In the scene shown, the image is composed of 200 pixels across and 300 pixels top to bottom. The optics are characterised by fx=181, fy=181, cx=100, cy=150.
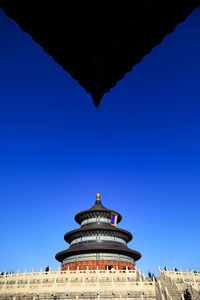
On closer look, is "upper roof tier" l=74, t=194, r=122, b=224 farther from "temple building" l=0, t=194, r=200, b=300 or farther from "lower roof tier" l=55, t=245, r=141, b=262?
"lower roof tier" l=55, t=245, r=141, b=262

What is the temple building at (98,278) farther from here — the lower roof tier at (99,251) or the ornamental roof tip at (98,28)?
the ornamental roof tip at (98,28)

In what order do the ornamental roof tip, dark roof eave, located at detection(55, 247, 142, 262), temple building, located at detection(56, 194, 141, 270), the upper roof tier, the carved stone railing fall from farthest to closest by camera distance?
1. the upper roof tier
2. dark roof eave, located at detection(55, 247, 142, 262)
3. temple building, located at detection(56, 194, 141, 270)
4. the carved stone railing
5. the ornamental roof tip

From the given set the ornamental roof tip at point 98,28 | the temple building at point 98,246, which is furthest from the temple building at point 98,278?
the ornamental roof tip at point 98,28

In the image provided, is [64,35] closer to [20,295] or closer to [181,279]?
[20,295]

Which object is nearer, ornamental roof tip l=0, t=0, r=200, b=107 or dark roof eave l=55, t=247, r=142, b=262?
ornamental roof tip l=0, t=0, r=200, b=107

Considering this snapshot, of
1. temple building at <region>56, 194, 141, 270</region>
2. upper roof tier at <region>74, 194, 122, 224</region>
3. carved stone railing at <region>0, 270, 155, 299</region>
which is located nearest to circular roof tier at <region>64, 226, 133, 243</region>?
temple building at <region>56, 194, 141, 270</region>

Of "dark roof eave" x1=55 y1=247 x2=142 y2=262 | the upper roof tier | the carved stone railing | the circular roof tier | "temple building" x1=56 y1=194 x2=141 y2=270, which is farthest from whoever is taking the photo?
the upper roof tier

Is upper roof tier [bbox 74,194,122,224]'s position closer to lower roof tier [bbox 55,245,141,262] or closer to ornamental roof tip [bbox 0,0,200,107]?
lower roof tier [bbox 55,245,141,262]

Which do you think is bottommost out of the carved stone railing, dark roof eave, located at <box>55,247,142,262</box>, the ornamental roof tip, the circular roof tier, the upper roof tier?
the carved stone railing

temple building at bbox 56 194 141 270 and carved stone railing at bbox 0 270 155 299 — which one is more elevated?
temple building at bbox 56 194 141 270
